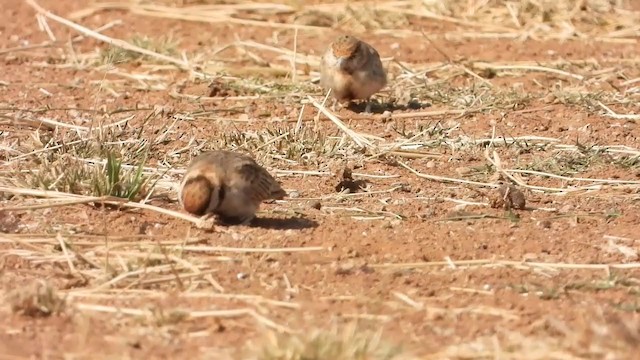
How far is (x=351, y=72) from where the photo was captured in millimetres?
9680

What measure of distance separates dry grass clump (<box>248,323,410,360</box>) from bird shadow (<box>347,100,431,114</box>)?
5.16 metres

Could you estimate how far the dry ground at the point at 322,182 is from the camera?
5383mm

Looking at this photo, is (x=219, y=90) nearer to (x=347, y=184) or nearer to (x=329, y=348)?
(x=347, y=184)

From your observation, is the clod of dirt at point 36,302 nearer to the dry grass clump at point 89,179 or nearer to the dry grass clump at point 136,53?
the dry grass clump at point 89,179

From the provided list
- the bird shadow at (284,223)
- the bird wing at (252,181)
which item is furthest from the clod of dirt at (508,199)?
the bird wing at (252,181)

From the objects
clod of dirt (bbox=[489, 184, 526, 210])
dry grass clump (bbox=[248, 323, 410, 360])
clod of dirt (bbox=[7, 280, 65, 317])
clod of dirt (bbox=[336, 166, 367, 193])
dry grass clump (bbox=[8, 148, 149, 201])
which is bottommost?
clod of dirt (bbox=[336, 166, 367, 193])

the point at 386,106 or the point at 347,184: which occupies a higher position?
the point at 347,184

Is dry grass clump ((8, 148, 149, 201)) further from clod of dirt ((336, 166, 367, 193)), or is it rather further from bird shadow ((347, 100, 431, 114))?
bird shadow ((347, 100, 431, 114))

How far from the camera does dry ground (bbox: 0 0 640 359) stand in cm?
538

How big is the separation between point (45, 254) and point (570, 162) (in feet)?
11.8

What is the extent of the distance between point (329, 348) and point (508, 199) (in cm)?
281

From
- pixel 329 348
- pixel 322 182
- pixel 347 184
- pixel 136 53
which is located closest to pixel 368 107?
pixel 322 182

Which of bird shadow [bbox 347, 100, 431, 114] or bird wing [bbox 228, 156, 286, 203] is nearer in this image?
bird wing [bbox 228, 156, 286, 203]

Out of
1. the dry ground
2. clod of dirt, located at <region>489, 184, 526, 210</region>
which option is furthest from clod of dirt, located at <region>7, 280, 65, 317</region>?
clod of dirt, located at <region>489, 184, 526, 210</region>
